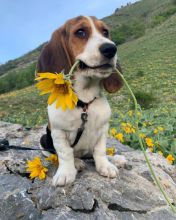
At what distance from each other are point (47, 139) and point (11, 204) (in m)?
0.79

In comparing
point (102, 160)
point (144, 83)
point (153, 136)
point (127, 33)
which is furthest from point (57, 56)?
point (127, 33)

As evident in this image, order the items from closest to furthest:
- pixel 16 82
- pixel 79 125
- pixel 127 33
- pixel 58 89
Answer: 1. pixel 58 89
2. pixel 79 125
3. pixel 16 82
4. pixel 127 33

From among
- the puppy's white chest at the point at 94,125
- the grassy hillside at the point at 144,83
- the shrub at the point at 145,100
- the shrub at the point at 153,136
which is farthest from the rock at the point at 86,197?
the shrub at the point at 145,100

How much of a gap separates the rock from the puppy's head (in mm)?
885

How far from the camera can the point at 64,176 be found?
12.1 ft

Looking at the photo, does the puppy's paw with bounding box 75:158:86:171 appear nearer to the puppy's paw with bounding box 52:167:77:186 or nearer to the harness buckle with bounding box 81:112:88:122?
the puppy's paw with bounding box 52:167:77:186

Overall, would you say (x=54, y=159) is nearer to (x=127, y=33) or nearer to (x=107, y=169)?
(x=107, y=169)

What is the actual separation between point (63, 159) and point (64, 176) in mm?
147

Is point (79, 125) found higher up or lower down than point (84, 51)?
lower down

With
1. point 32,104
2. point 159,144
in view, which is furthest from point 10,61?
point 159,144

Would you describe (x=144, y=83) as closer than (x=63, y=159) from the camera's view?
No

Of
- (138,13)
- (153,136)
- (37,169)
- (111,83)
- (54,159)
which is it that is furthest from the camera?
(138,13)

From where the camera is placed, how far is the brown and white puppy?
3547 millimetres

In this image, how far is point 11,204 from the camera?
3775mm
